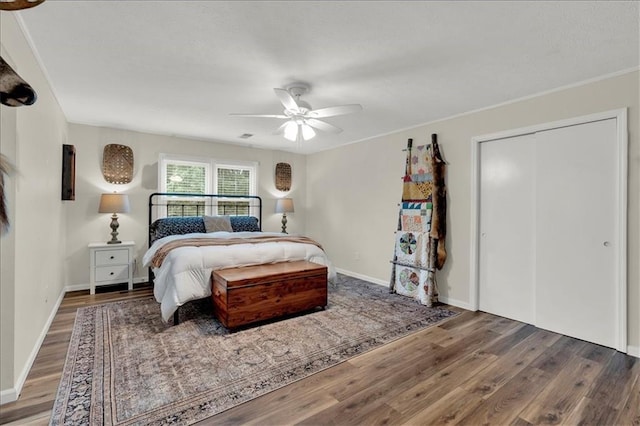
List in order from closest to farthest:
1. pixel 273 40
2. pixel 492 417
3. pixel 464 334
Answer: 1. pixel 492 417
2. pixel 273 40
3. pixel 464 334

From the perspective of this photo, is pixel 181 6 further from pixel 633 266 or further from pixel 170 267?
pixel 633 266

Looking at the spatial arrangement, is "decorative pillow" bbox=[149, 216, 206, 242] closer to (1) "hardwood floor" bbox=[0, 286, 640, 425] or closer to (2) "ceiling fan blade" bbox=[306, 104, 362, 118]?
(1) "hardwood floor" bbox=[0, 286, 640, 425]

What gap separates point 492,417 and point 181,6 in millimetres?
3094

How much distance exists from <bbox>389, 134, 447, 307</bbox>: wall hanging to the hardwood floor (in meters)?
1.06

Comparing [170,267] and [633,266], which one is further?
[170,267]

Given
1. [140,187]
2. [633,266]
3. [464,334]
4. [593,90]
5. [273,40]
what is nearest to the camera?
[273,40]

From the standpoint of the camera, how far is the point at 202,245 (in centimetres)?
343

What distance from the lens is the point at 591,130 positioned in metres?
2.80

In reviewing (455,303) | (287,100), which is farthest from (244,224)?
(455,303)

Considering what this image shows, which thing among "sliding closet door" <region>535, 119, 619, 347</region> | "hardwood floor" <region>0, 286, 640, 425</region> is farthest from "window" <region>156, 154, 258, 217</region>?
"sliding closet door" <region>535, 119, 619, 347</region>

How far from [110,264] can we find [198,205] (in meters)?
1.61

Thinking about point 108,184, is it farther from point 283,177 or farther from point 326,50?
point 326,50

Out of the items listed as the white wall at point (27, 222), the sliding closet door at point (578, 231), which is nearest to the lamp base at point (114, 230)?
the white wall at point (27, 222)

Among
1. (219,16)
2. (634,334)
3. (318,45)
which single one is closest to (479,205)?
(634,334)
